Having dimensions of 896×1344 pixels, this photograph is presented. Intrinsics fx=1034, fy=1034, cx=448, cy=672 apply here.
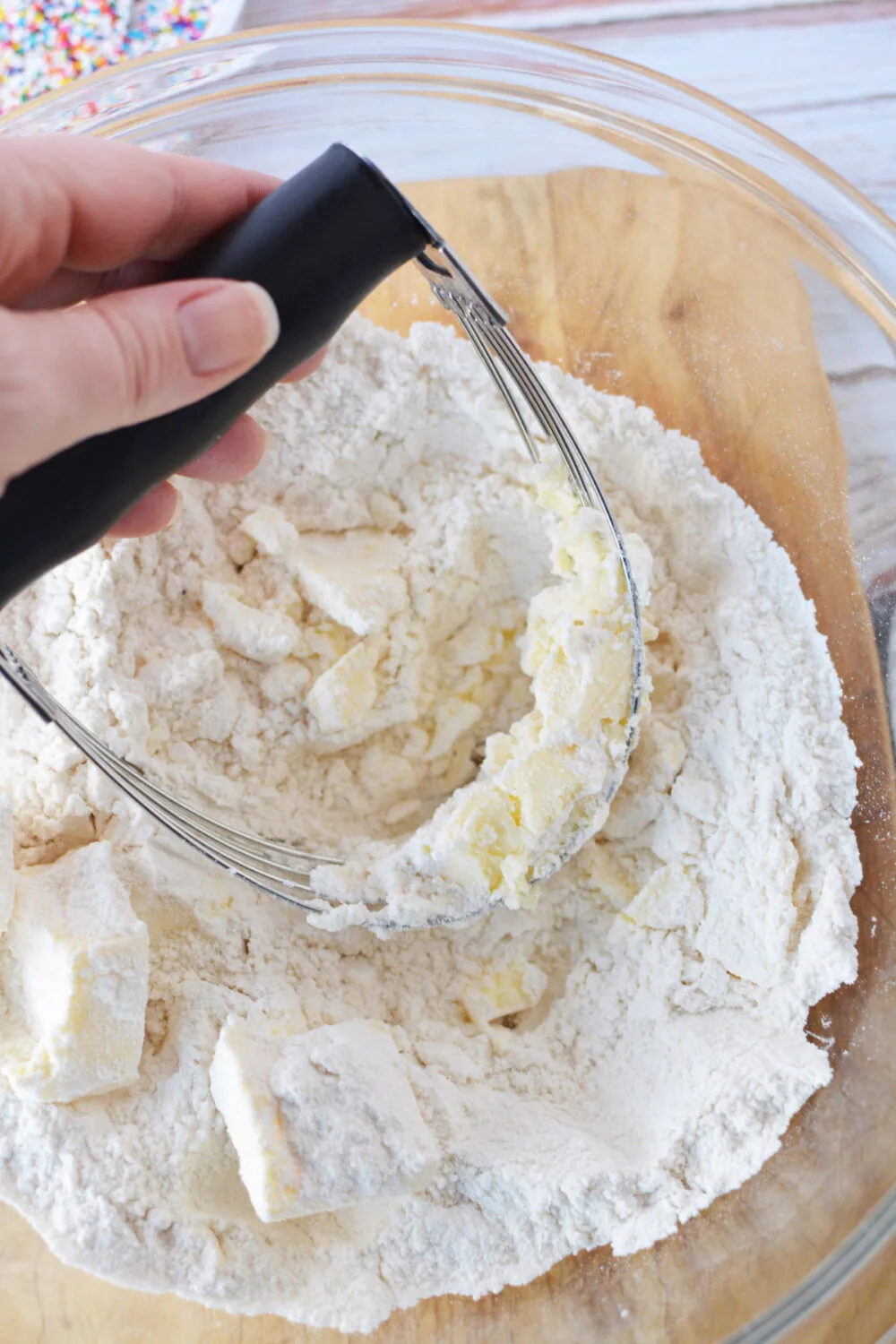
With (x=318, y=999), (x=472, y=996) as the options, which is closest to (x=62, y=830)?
(x=318, y=999)

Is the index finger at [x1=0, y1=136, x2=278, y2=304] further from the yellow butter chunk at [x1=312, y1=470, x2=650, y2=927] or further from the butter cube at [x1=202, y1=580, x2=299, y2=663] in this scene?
the yellow butter chunk at [x1=312, y1=470, x2=650, y2=927]

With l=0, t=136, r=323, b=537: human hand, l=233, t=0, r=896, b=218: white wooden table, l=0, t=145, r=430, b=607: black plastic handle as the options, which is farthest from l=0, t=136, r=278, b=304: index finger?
l=233, t=0, r=896, b=218: white wooden table

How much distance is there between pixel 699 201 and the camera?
45.6 inches

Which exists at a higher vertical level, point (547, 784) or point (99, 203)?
point (99, 203)

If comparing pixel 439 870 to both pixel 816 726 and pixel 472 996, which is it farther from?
pixel 816 726

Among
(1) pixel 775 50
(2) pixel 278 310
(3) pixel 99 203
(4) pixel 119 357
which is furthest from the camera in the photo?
(1) pixel 775 50

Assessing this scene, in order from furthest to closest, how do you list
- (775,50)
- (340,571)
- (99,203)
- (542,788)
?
(775,50) → (340,571) → (542,788) → (99,203)

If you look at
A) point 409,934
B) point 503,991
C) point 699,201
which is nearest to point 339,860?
point 409,934

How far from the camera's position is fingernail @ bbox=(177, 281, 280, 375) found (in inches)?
26.2

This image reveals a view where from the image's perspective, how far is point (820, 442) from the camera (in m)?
1.14

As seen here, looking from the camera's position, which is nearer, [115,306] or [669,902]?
[115,306]

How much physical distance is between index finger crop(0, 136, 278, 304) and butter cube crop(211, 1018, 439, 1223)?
685 mm

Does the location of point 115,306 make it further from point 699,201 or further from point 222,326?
point 699,201

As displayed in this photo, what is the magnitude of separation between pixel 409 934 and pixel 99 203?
75 cm
